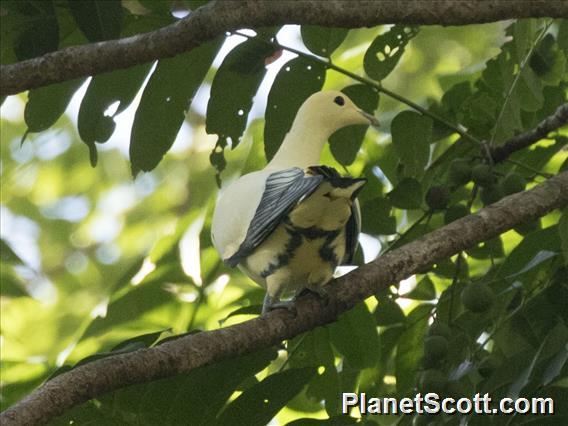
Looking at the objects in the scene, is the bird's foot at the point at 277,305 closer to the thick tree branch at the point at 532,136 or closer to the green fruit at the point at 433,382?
the green fruit at the point at 433,382

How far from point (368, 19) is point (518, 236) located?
1.13 m

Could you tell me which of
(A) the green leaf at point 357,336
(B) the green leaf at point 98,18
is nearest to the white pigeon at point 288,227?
(A) the green leaf at point 357,336

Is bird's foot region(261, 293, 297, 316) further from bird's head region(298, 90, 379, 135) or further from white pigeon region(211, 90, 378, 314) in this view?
bird's head region(298, 90, 379, 135)

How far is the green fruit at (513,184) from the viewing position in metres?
2.82

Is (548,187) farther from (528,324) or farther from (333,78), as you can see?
(333,78)

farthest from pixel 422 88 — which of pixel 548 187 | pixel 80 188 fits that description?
pixel 548 187

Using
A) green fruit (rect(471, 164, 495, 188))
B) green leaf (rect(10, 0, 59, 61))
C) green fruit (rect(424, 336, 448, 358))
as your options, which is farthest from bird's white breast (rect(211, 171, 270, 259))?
green leaf (rect(10, 0, 59, 61))

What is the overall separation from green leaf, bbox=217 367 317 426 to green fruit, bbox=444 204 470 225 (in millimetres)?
644

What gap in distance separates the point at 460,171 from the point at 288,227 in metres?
0.66

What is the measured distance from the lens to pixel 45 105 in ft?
10.0

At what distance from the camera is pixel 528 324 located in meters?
2.64

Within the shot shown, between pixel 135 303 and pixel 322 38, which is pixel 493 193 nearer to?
pixel 322 38

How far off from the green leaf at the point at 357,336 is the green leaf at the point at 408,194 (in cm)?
28

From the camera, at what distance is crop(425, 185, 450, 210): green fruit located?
288 cm
